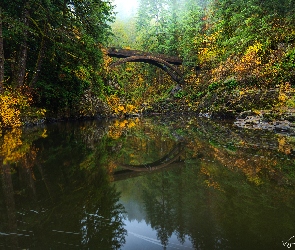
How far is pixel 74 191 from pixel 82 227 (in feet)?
3.67

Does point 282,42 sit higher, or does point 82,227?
point 282,42

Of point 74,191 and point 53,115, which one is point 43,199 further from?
point 53,115

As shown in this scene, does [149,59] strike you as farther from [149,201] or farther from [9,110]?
[149,201]

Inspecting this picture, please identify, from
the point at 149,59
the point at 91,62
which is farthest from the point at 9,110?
the point at 149,59

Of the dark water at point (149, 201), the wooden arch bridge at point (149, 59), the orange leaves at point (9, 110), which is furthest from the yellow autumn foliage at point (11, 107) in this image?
the wooden arch bridge at point (149, 59)

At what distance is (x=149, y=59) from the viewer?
29.9 m

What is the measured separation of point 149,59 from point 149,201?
27794 mm

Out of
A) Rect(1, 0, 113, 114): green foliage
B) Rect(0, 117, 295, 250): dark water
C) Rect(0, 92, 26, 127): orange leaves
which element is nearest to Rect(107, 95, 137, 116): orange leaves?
Rect(1, 0, 113, 114): green foliage

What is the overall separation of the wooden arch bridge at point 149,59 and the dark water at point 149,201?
22.4 metres

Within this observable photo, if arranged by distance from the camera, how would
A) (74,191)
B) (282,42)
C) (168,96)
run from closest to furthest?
(74,191)
(282,42)
(168,96)

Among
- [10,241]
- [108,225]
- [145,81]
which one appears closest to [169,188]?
[108,225]

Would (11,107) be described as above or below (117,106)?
below

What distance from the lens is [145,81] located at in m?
42.7

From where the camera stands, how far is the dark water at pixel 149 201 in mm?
2457
